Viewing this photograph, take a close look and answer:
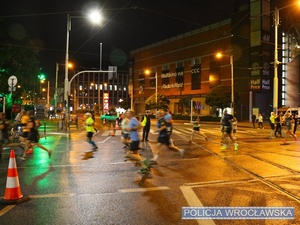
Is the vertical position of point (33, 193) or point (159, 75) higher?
point (159, 75)

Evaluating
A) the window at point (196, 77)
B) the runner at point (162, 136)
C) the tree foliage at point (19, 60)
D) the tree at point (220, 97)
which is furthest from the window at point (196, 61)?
the runner at point (162, 136)

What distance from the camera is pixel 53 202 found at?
6523mm

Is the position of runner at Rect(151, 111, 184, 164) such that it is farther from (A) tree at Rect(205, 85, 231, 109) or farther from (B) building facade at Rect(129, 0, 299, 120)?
(A) tree at Rect(205, 85, 231, 109)

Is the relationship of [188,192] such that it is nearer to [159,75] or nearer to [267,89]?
[267,89]

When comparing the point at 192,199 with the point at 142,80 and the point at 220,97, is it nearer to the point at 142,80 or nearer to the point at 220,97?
the point at 220,97

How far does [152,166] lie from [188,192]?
342cm

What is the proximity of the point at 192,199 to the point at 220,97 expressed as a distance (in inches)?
1729

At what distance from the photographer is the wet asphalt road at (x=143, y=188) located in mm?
5707

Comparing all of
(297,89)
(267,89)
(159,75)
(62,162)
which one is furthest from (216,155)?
(159,75)

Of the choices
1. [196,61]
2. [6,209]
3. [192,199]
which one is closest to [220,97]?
[196,61]

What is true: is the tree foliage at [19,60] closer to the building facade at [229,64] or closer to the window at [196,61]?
the building facade at [229,64]

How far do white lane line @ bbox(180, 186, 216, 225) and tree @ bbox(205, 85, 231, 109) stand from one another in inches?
1679

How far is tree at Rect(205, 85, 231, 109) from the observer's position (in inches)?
1931

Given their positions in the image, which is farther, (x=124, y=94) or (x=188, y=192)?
(x=124, y=94)
